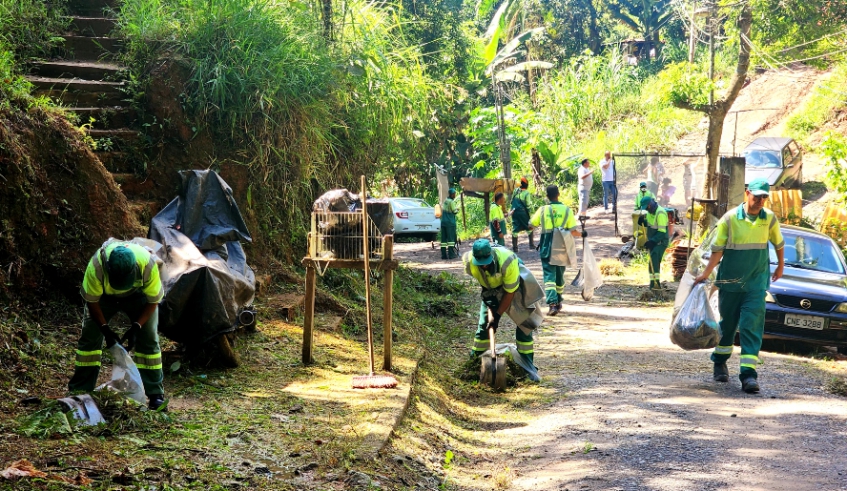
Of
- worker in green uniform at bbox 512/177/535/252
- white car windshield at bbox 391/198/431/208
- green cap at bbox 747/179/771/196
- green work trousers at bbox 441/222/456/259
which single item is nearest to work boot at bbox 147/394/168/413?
Answer: green cap at bbox 747/179/771/196

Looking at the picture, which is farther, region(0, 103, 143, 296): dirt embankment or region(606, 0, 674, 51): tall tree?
region(606, 0, 674, 51): tall tree

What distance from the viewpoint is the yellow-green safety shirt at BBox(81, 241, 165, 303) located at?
6.36 metres

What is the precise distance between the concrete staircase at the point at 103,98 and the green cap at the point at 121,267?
370 cm

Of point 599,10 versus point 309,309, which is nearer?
point 309,309

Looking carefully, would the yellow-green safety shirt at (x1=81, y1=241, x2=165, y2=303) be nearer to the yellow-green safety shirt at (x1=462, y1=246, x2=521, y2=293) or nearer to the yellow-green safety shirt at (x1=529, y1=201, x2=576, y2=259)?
the yellow-green safety shirt at (x1=462, y1=246, x2=521, y2=293)

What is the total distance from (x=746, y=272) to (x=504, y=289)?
2367 millimetres

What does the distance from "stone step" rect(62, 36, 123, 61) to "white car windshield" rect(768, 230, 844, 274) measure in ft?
31.2

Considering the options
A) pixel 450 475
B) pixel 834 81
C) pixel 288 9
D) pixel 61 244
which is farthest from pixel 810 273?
pixel 834 81

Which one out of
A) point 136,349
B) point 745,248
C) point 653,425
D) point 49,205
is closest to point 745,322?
point 745,248

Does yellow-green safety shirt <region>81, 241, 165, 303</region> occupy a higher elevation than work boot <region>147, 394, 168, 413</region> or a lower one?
higher

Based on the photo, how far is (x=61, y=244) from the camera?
27.9 feet

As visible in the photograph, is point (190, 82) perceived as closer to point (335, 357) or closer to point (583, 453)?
point (335, 357)

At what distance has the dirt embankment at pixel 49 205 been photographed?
8109mm

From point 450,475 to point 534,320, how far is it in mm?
2767
